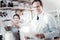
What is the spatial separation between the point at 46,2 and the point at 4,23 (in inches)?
14.9

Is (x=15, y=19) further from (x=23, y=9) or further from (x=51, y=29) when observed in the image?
(x=51, y=29)

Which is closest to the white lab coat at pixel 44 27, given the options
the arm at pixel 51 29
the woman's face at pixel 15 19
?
the arm at pixel 51 29

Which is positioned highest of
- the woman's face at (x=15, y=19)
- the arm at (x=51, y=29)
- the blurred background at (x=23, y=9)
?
the blurred background at (x=23, y=9)

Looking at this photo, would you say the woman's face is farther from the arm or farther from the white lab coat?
the arm

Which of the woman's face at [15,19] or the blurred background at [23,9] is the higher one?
the blurred background at [23,9]

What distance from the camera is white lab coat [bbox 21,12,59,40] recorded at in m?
0.86

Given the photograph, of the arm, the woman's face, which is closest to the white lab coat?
the arm

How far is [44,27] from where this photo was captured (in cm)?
88

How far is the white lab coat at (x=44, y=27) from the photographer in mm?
862

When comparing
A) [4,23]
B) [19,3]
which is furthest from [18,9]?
[4,23]

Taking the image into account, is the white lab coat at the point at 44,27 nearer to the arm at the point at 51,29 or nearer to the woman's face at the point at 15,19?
the arm at the point at 51,29

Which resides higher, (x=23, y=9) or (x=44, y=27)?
(x=23, y=9)

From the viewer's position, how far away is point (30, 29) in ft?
2.86

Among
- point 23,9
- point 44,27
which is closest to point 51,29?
point 44,27
